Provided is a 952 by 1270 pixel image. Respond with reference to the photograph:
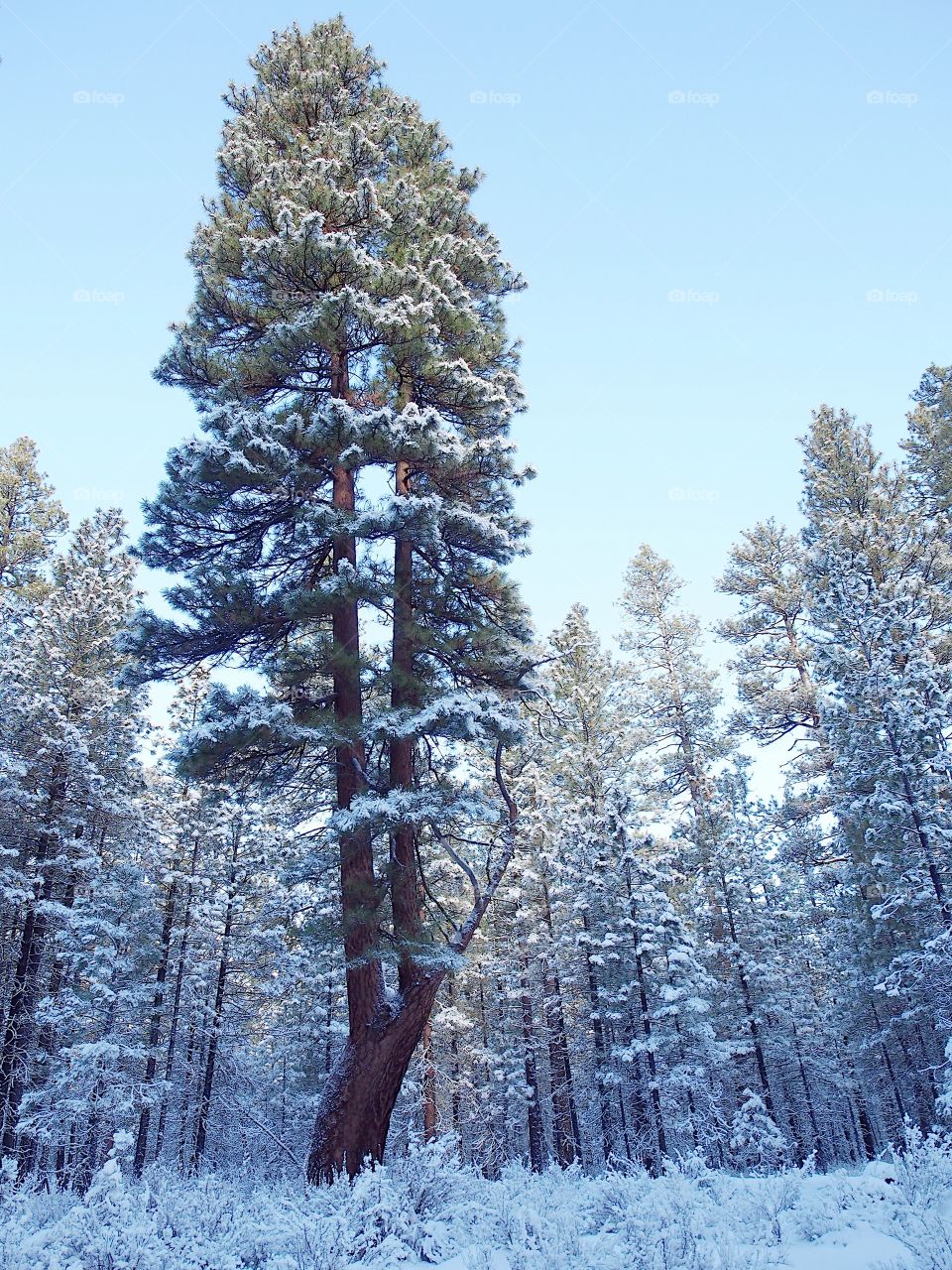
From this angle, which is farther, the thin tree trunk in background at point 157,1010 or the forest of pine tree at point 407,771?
the thin tree trunk in background at point 157,1010

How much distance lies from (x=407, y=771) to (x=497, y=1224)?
4.58m

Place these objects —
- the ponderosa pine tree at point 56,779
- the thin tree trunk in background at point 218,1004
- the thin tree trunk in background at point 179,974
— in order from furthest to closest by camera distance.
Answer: the thin tree trunk in background at point 218,1004, the thin tree trunk in background at point 179,974, the ponderosa pine tree at point 56,779

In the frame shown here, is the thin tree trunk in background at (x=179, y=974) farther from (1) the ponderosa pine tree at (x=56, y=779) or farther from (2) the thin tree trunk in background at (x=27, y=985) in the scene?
(2) the thin tree trunk in background at (x=27, y=985)

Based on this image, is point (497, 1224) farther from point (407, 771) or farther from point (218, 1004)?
point (218, 1004)

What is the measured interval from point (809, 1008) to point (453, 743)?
2338 centimetres

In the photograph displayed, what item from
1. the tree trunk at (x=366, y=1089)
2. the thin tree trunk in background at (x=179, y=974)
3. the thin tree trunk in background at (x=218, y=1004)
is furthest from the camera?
the thin tree trunk in background at (x=218, y=1004)

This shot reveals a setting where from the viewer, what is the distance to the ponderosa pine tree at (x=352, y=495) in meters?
8.09

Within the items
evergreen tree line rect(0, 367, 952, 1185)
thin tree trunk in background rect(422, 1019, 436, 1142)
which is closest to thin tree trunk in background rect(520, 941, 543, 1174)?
evergreen tree line rect(0, 367, 952, 1185)

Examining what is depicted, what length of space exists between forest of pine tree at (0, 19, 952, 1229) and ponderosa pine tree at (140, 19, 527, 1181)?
60 mm

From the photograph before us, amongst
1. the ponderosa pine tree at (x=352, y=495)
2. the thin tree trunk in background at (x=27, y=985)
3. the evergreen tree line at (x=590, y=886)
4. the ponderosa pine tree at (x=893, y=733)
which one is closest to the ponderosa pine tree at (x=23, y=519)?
the evergreen tree line at (x=590, y=886)

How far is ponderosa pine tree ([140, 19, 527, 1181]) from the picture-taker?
26.5 feet

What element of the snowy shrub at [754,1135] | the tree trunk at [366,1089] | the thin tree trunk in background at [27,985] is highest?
the thin tree trunk in background at [27,985]

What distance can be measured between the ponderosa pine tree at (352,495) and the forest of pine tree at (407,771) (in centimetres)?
6

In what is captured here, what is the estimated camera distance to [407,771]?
8.97 m
